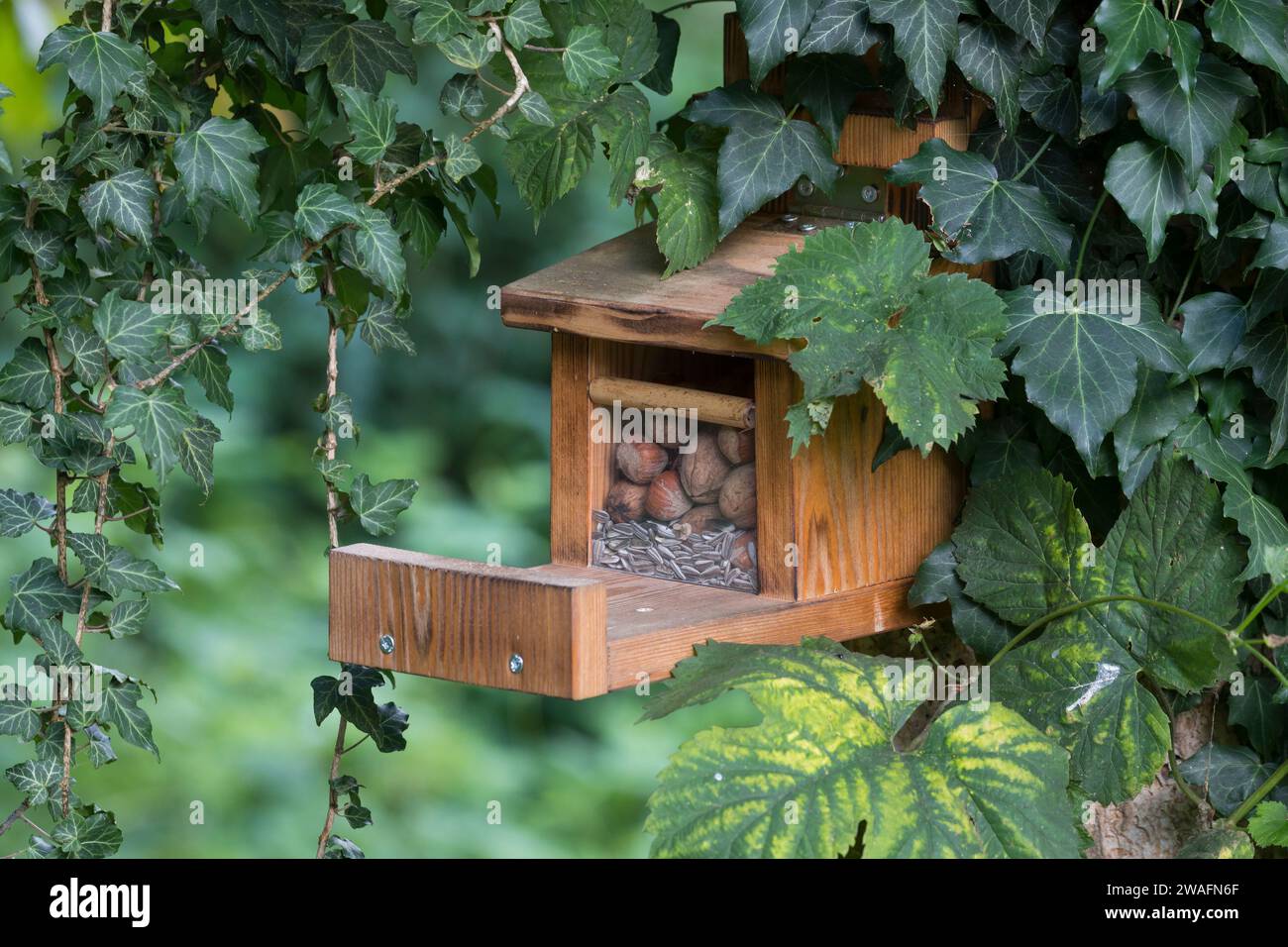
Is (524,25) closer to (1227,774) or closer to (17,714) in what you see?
(17,714)

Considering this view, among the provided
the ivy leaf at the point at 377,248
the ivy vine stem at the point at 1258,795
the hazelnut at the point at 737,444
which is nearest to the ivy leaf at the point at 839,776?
the hazelnut at the point at 737,444

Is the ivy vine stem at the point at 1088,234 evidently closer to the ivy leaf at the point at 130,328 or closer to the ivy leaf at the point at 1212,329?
the ivy leaf at the point at 1212,329

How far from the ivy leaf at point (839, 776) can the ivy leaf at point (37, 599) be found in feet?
2.07

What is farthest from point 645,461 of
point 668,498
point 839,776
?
point 839,776

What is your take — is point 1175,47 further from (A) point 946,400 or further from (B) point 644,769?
(B) point 644,769

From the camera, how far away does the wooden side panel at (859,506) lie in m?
1.76

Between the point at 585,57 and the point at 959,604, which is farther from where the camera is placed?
the point at 959,604

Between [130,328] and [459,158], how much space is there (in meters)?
0.36

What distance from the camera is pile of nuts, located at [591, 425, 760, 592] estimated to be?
181 cm

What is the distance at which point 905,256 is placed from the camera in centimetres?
167

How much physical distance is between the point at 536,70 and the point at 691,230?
0.77 feet

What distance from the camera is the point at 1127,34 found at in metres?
1.62

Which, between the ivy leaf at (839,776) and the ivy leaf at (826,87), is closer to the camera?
the ivy leaf at (839,776)

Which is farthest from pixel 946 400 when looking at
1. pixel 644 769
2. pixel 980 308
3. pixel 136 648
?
pixel 136 648
